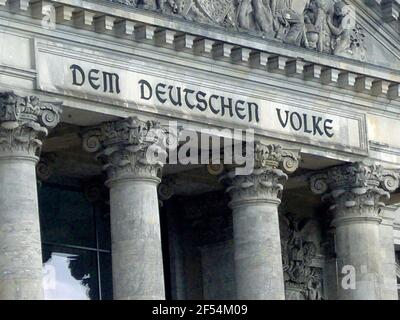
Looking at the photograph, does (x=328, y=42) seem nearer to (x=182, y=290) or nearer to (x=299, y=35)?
(x=299, y=35)

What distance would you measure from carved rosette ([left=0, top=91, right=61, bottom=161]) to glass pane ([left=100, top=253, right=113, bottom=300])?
780 centimetres

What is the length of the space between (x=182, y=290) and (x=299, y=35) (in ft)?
23.8

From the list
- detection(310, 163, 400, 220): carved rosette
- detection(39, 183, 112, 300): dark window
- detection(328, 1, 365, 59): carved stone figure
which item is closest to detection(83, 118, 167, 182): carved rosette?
detection(39, 183, 112, 300): dark window

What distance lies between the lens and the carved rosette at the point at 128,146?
1871 inches

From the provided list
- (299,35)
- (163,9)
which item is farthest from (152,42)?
(299,35)

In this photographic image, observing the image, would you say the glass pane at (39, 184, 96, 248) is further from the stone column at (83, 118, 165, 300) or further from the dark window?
the stone column at (83, 118, 165, 300)

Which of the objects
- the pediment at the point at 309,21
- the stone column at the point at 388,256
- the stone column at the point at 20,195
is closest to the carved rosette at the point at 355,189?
the stone column at the point at 388,256

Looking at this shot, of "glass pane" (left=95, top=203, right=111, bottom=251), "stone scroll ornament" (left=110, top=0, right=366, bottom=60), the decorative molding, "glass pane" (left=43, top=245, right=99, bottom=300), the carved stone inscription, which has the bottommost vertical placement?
"glass pane" (left=43, top=245, right=99, bottom=300)

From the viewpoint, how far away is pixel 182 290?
2142 inches

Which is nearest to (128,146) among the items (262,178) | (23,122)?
(23,122)

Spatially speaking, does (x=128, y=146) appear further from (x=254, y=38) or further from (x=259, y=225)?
(x=254, y=38)

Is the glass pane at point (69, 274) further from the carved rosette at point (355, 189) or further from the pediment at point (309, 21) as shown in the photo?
the pediment at point (309, 21)

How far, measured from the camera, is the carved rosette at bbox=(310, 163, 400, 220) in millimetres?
52594

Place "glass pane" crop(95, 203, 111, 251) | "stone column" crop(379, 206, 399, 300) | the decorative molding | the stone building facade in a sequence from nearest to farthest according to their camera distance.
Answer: the stone building facade
the decorative molding
"glass pane" crop(95, 203, 111, 251)
"stone column" crop(379, 206, 399, 300)
